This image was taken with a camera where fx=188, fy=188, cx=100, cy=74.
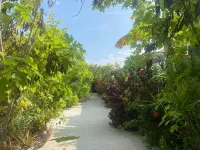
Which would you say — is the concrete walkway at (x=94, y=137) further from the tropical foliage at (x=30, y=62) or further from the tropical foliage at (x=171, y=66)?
the tropical foliage at (x=30, y=62)

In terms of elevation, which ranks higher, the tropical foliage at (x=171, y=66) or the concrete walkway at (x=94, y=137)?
the tropical foliage at (x=171, y=66)

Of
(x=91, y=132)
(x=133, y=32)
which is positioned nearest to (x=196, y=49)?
(x=133, y=32)

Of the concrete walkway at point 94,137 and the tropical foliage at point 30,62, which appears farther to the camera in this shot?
the concrete walkway at point 94,137

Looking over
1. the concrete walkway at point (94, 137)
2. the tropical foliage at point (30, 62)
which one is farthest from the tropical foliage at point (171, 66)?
the tropical foliage at point (30, 62)

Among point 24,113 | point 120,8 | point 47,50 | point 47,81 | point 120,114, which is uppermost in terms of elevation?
point 120,8

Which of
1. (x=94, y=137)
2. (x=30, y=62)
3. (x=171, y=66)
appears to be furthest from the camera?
(x=94, y=137)

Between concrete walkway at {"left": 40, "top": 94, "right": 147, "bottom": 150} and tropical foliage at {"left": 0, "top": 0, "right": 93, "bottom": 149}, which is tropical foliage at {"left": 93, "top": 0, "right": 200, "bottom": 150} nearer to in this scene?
concrete walkway at {"left": 40, "top": 94, "right": 147, "bottom": 150}

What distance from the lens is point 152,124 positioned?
448cm

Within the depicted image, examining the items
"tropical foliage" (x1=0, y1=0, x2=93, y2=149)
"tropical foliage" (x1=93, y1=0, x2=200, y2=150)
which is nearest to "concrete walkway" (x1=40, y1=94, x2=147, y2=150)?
"tropical foliage" (x1=93, y1=0, x2=200, y2=150)

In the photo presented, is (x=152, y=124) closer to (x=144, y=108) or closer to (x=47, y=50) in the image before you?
(x=144, y=108)

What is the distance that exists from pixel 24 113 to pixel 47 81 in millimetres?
2127

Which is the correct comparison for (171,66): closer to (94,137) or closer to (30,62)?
(30,62)

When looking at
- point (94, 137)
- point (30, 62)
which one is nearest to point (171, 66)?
point (30, 62)

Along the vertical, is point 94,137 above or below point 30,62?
below
